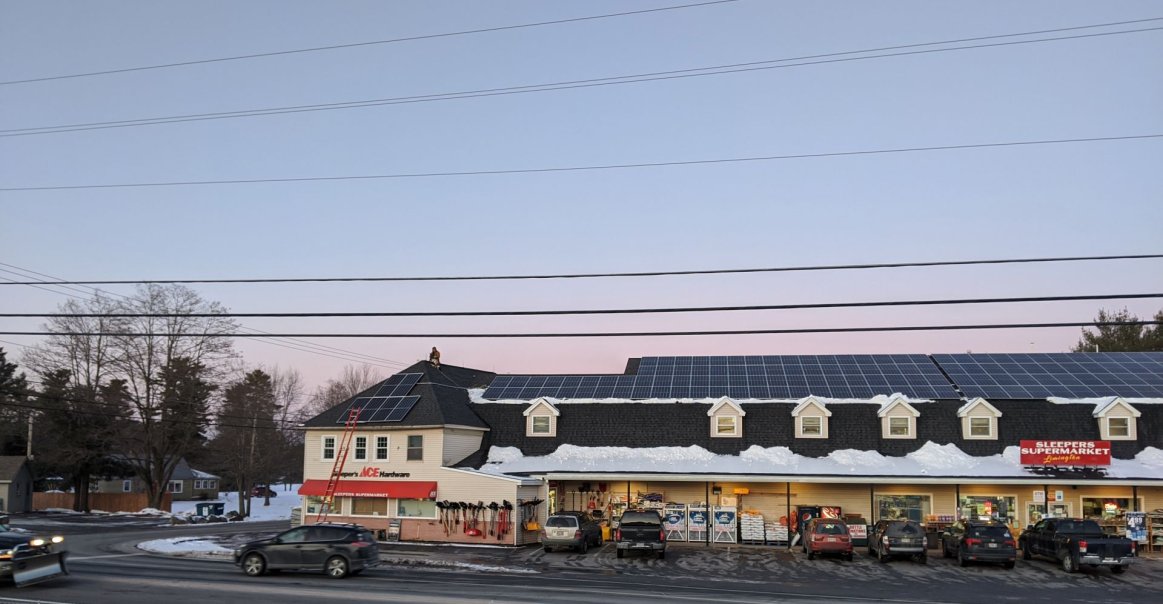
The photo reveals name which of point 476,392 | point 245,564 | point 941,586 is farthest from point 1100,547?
point 476,392

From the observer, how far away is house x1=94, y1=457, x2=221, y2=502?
89688mm

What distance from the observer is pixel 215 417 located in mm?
68312

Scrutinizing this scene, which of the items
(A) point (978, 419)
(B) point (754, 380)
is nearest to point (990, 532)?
(A) point (978, 419)

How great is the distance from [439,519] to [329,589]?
18688mm

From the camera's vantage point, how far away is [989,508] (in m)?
39.1

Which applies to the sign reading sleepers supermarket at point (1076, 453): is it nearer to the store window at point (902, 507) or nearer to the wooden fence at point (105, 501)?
the store window at point (902, 507)

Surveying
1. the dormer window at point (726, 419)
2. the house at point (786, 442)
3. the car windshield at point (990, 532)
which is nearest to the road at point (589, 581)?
the car windshield at point (990, 532)

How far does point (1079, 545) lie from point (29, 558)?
30.4m

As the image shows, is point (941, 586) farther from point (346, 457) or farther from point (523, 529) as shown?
point (346, 457)

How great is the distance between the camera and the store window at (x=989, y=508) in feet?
128

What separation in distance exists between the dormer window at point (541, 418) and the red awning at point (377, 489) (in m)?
6.69

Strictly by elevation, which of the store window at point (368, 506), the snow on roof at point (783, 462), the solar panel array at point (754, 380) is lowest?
the store window at point (368, 506)

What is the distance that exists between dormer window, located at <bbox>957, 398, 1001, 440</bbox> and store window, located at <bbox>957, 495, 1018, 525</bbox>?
332 cm

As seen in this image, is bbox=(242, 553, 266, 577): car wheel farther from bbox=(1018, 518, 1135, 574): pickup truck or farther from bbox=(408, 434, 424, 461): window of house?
bbox=(1018, 518, 1135, 574): pickup truck
